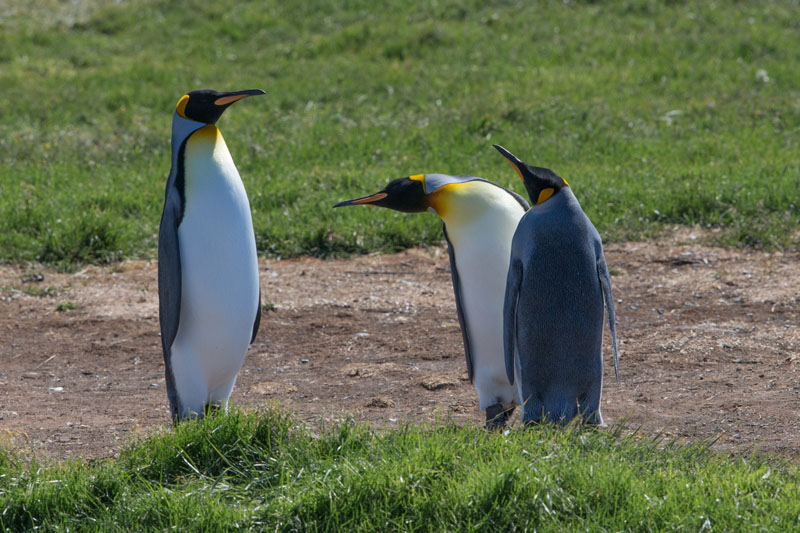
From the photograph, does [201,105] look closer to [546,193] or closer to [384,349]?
[546,193]

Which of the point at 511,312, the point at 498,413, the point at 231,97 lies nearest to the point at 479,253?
the point at 511,312

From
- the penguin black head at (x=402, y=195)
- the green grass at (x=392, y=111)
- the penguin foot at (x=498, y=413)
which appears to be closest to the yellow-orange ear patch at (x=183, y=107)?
the penguin black head at (x=402, y=195)

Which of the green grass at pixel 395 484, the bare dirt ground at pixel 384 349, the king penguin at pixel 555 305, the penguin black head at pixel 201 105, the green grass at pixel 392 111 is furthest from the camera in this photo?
the green grass at pixel 392 111

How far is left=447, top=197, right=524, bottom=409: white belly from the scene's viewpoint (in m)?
4.23

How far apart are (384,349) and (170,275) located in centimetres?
180

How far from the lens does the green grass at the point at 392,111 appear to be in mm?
7688

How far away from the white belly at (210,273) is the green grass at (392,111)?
329cm

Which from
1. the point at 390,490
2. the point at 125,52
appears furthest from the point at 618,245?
the point at 125,52

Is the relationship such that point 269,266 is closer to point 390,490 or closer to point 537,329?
point 537,329

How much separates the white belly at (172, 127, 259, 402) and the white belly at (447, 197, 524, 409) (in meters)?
1.00

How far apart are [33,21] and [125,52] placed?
273 centimetres

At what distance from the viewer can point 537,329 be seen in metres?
3.88

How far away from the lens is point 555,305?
3.86 metres

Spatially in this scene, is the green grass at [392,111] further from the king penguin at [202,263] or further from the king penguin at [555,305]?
the king penguin at [555,305]
